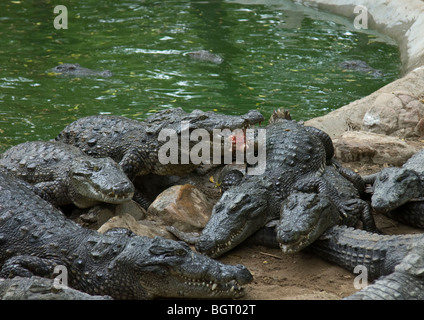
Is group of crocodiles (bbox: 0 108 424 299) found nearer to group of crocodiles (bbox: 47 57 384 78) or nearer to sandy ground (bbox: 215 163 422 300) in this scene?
sandy ground (bbox: 215 163 422 300)

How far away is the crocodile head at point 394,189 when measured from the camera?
5.38 m

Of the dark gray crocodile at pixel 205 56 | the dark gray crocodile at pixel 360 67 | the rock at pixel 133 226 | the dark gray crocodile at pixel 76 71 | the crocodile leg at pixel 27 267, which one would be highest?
the crocodile leg at pixel 27 267

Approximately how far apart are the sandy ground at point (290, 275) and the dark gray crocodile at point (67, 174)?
110 cm

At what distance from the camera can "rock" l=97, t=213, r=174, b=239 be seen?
4988mm

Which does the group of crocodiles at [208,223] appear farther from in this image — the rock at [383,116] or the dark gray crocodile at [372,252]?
the rock at [383,116]

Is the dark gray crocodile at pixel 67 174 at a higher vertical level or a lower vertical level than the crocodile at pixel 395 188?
lower

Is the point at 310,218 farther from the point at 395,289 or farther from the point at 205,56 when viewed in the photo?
the point at 205,56

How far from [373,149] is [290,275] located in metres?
2.52

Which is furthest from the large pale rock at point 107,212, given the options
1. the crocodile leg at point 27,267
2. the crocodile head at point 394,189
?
the crocodile head at point 394,189

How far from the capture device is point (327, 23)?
1480 cm

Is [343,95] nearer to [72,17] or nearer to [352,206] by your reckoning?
[352,206]

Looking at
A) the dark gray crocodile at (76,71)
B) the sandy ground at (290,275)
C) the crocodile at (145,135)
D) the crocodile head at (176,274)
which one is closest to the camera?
the crocodile head at (176,274)

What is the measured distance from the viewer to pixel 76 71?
1152 centimetres
